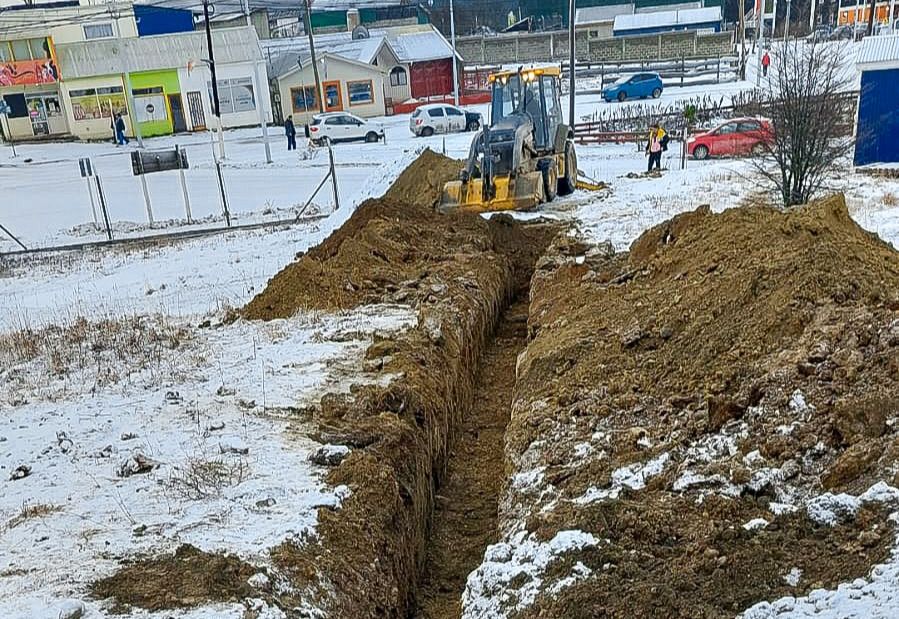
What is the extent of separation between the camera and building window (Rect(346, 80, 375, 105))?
40.8 m

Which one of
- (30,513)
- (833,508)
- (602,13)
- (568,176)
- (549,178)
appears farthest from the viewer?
(602,13)

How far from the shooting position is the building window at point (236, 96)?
3891cm

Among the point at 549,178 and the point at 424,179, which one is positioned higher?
the point at 549,178

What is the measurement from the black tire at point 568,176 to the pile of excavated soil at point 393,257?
2.71m

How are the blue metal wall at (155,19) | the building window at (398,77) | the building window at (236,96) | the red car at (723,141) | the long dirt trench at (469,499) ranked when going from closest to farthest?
1. the long dirt trench at (469,499)
2. the red car at (723,141)
3. the building window at (236,96)
4. the blue metal wall at (155,19)
5. the building window at (398,77)

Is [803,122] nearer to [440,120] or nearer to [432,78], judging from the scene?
[440,120]

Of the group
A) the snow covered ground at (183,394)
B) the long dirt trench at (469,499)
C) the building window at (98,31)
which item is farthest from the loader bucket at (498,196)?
the building window at (98,31)

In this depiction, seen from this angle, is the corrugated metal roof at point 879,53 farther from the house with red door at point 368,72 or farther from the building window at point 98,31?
the building window at point 98,31

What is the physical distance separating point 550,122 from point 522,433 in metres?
10.7

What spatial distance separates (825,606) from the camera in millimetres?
3406

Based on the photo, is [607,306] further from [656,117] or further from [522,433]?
[656,117]

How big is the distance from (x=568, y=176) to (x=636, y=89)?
81.1 ft

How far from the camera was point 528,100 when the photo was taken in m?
15.4

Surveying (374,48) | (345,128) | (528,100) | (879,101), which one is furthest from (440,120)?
(879,101)
